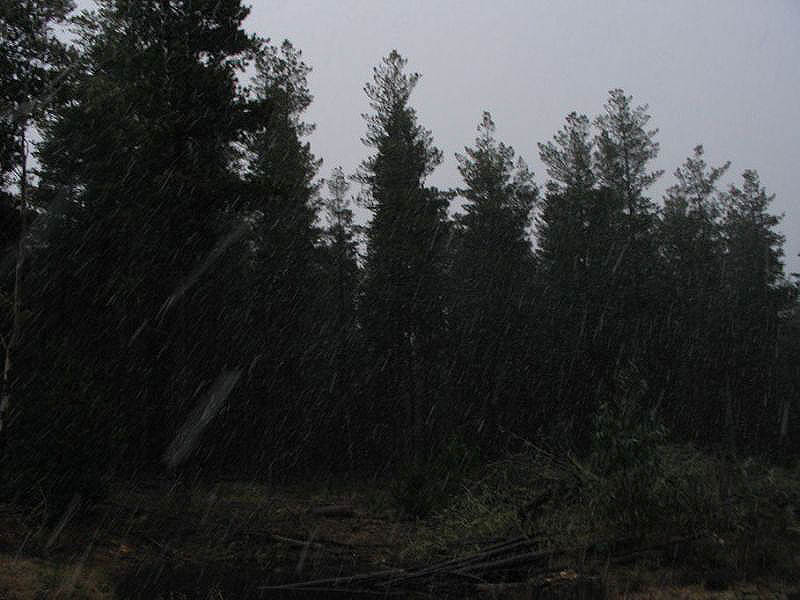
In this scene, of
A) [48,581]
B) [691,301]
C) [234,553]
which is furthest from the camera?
[691,301]

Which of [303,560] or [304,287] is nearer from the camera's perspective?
[303,560]

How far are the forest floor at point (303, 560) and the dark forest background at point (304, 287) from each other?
54.9 inches

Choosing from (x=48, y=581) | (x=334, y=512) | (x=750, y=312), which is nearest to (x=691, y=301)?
(x=750, y=312)

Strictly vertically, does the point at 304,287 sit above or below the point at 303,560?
above

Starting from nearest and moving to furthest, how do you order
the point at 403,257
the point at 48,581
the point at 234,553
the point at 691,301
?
the point at 48,581 → the point at 234,553 → the point at 403,257 → the point at 691,301

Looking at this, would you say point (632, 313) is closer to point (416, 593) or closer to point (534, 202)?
point (534, 202)

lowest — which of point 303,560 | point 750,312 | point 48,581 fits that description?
point 303,560

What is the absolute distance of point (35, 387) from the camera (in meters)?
11.8

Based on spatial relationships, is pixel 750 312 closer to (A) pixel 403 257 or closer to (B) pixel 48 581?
(A) pixel 403 257

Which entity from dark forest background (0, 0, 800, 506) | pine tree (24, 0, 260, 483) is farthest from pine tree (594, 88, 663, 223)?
pine tree (24, 0, 260, 483)

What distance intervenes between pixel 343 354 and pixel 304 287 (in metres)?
4.66

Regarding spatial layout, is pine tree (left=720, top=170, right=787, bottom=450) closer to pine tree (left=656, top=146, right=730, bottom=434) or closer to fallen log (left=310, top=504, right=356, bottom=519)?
pine tree (left=656, top=146, right=730, bottom=434)

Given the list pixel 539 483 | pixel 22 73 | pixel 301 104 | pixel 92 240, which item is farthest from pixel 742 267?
pixel 22 73

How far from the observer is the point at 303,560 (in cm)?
1235
